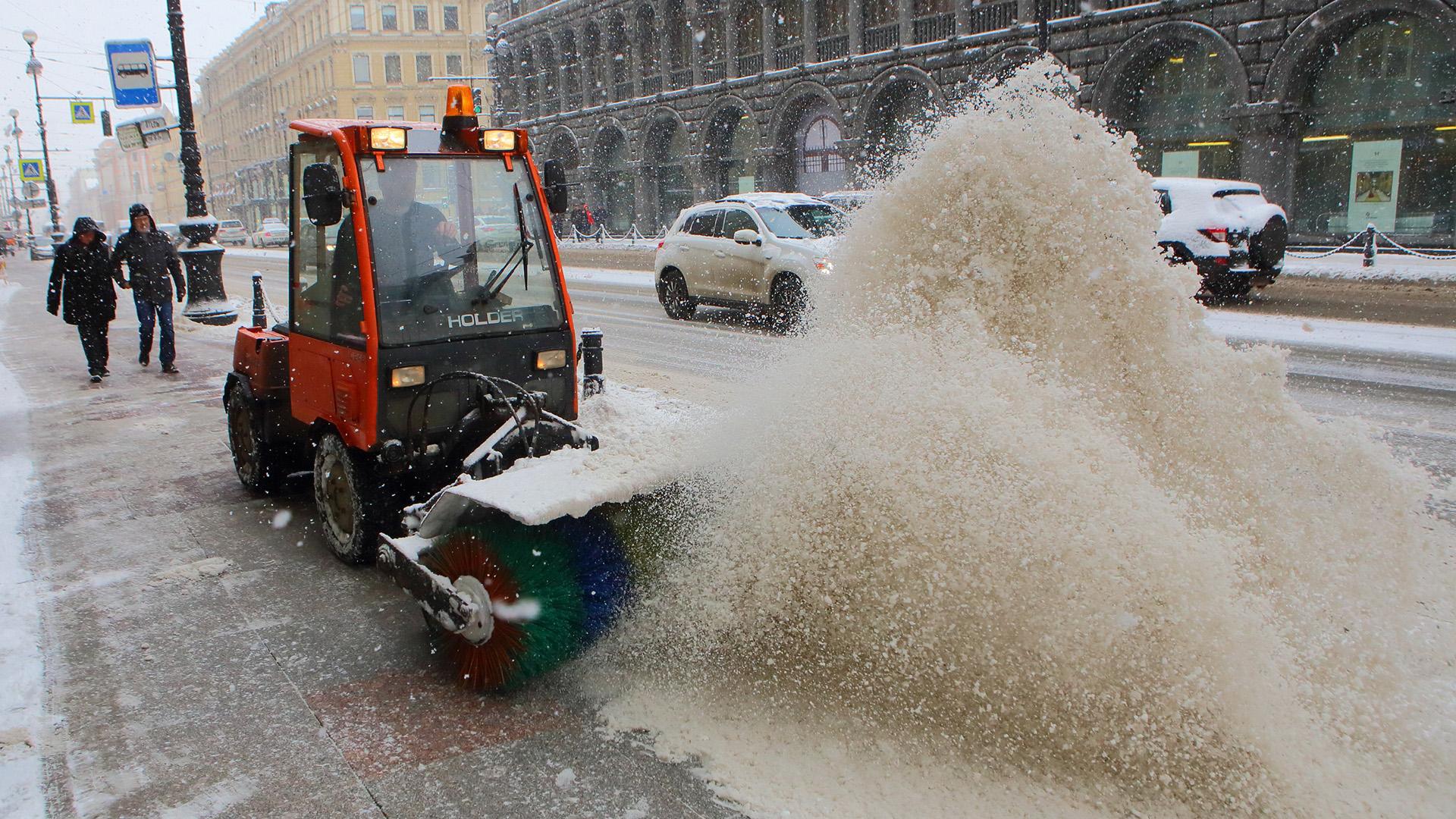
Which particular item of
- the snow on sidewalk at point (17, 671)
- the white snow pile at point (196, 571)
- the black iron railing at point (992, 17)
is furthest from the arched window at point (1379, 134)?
the snow on sidewalk at point (17, 671)

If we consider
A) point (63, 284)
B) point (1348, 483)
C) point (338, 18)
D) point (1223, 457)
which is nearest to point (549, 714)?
point (1223, 457)

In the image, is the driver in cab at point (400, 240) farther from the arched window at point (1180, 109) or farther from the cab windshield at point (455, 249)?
the arched window at point (1180, 109)

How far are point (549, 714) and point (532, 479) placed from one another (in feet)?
2.65

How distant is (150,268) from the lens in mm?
11492

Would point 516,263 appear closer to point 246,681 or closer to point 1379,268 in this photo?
point 246,681

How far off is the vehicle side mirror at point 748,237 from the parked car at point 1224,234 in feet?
Answer: 20.8

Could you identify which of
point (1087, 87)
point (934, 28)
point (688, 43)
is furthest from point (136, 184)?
point (1087, 87)

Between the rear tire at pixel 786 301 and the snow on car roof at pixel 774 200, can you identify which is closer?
the rear tire at pixel 786 301

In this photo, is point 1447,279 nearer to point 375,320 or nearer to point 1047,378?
point 1047,378

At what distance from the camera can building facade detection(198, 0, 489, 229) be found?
2876 inches

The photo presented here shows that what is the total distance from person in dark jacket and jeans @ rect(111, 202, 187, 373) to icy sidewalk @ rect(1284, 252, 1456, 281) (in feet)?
62.2

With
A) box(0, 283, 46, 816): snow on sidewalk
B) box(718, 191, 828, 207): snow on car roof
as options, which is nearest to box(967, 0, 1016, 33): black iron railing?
box(718, 191, 828, 207): snow on car roof

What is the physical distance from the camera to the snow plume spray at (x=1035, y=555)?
272 cm

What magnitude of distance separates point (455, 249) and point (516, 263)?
30 cm
